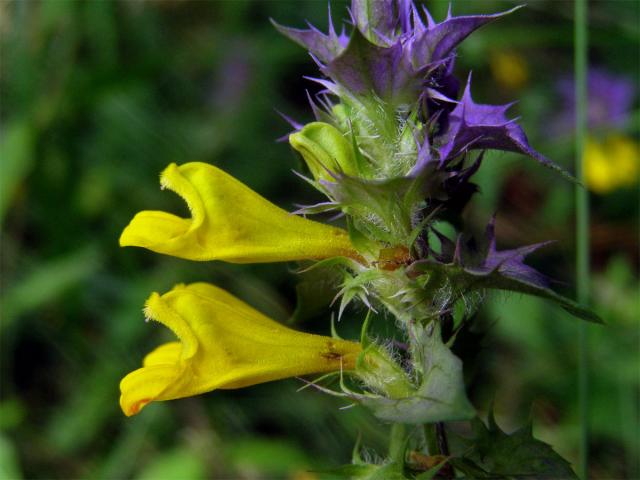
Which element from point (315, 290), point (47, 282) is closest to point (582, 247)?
point (315, 290)

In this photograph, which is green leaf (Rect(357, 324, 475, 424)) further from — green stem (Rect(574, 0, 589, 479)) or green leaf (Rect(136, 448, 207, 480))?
green leaf (Rect(136, 448, 207, 480))

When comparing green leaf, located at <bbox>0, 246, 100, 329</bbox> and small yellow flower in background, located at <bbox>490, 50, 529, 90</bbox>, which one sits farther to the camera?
small yellow flower in background, located at <bbox>490, 50, 529, 90</bbox>

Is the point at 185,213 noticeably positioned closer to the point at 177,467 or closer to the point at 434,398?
the point at 177,467

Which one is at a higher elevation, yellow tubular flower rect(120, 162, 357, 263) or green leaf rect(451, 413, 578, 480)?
yellow tubular flower rect(120, 162, 357, 263)

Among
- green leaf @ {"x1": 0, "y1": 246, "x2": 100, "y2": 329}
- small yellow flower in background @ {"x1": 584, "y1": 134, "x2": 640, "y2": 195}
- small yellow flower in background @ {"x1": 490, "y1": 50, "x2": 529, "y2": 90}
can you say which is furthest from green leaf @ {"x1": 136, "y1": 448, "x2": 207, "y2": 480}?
small yellow flower in background @ {"x1": 490, "y1": 50, "x2": 529, "y2": 90}

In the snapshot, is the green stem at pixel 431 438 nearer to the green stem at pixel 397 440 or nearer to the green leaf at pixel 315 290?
the green stem at pixel 397 440

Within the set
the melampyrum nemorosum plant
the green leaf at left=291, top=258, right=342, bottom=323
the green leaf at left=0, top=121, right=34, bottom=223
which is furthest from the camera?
the green leaf at left=0, top=121, right=34, bottom=223

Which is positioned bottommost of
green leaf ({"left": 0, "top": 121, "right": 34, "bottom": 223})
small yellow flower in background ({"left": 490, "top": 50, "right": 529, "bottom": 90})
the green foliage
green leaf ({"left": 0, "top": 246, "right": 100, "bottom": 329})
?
green leaf ({"left": 0, "top": 246, "right": 100, "bottom": 329})

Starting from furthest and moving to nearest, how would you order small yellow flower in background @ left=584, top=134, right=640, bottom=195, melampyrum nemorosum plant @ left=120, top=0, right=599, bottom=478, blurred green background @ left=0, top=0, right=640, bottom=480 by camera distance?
small yellow flower in background @ left=584, top=134, right=640, bottom=195
blurred green background @ left=0, top=0, right=640, bottom=480
melampyrum nemorosum plant @ left=120, top=0, right=599, bottom=478
